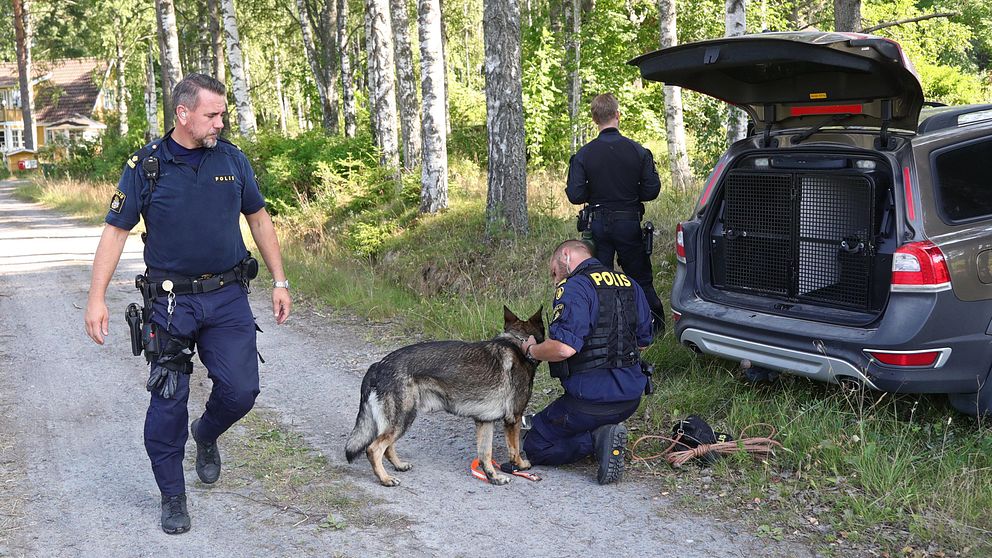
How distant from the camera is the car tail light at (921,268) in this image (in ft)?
14.7

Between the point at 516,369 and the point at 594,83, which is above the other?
the point at 594,83

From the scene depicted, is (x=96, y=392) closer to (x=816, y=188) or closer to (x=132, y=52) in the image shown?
(x=816, y=188)

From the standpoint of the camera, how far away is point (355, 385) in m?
6.75

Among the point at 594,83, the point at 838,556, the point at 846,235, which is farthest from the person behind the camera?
the point at 594,83

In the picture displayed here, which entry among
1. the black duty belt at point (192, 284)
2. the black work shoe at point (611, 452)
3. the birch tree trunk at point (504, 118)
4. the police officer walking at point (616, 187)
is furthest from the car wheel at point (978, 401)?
the birch tree trunk at point (504, 118)

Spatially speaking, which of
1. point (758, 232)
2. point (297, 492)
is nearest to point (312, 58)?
point (758, 232)

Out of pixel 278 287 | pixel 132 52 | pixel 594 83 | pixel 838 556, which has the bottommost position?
pixel 838 556

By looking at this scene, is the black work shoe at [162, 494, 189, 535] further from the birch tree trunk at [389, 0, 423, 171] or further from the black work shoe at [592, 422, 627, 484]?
the birch tree trunk at [389, 0, 423, 171]

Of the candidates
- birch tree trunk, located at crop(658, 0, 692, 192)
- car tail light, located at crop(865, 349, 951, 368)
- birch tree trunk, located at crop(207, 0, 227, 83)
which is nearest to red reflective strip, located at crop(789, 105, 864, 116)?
car tail light, located at crop(865, 349, 951, 368)

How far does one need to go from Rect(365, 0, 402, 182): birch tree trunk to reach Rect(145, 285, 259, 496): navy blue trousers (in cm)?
1060

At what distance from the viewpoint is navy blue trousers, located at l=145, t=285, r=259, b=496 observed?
4.20m

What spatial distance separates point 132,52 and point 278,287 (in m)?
38.4

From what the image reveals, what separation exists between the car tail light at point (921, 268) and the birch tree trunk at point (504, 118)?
6017 millimetres

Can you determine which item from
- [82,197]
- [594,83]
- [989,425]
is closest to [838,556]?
[989,425]
